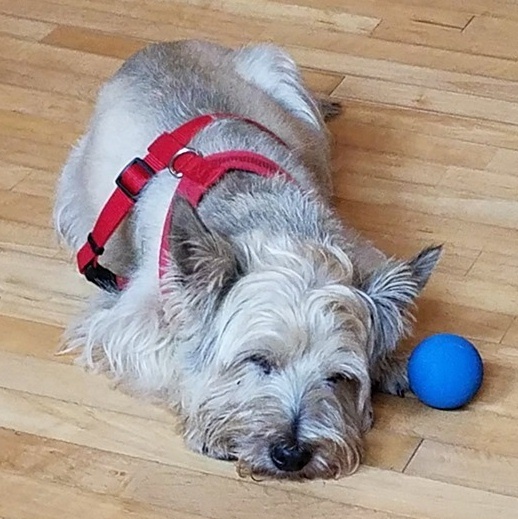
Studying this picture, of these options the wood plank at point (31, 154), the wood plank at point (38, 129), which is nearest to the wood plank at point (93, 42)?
the wood plank at point (38, 129)

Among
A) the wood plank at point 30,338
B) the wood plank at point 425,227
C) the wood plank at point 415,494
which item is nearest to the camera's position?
the wood plank at point 415,494

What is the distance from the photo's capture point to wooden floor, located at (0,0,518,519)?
237cm

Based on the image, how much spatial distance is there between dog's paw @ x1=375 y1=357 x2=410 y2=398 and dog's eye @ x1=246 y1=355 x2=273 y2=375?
37cm

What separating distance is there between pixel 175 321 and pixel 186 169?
0.34 meters

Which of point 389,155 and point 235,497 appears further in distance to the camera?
point 389,155

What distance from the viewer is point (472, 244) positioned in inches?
122

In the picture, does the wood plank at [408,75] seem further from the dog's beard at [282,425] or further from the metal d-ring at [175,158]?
the dog's beard at [282,425]

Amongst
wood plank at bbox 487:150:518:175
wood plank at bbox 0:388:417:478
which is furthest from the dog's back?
wood plank at bbox 487:150:518:175

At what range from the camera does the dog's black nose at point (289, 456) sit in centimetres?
223

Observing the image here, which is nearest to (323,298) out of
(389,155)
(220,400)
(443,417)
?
(220,400)

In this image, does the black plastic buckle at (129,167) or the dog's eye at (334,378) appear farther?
the black plastic buckle at (129,167)

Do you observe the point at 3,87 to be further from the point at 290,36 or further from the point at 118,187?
the point at 118,187

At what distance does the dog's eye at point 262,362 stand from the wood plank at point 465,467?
0.35 metres

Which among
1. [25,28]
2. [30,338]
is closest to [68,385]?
[30,338]
